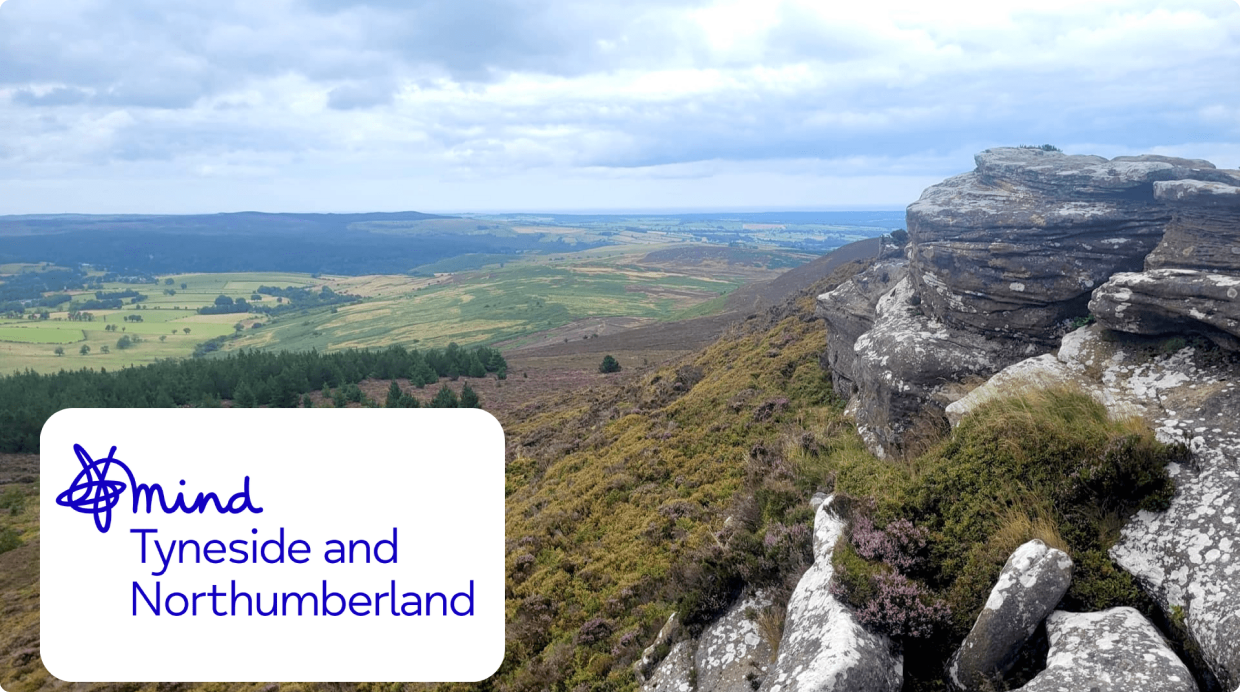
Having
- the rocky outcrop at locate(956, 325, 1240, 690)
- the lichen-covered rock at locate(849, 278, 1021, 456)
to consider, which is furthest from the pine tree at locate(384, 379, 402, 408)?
the rocky outcrop at locate(956, 325, 1240, 690)

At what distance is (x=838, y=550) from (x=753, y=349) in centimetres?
2169

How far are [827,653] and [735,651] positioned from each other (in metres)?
2.27

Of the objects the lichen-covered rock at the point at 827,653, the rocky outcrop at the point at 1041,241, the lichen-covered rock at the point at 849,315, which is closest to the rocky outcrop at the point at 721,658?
the lichen-covered rock at the point at 827,653

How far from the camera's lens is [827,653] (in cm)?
708

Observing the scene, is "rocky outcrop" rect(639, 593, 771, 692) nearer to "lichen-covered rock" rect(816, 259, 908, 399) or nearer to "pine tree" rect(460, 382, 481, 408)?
"lichen-covered rock" rect(816, 259, 908, 399)

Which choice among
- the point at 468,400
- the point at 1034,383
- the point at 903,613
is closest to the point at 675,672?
the point at 903,613

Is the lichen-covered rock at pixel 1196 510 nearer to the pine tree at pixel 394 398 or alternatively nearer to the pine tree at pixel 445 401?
the pine tree at pixel 445 401

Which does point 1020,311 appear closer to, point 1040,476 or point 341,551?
point 1040,476

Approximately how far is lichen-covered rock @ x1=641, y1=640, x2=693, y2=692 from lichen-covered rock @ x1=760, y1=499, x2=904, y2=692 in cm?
Answer: 185

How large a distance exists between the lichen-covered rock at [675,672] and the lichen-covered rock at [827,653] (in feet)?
6.08

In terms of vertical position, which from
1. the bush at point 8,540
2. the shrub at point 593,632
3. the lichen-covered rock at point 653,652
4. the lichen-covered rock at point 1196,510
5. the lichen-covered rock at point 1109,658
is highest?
the lichen-covered rock at point 1196,510

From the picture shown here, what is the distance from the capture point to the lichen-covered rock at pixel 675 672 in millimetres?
9203

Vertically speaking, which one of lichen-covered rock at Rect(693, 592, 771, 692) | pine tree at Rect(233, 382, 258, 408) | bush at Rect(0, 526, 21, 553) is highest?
lichen-covered rock at Rect(693, 592, 771, 692)

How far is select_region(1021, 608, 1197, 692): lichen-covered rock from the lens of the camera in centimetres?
593
